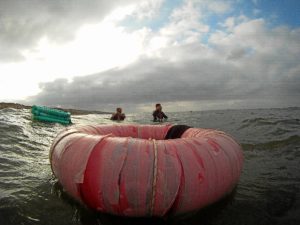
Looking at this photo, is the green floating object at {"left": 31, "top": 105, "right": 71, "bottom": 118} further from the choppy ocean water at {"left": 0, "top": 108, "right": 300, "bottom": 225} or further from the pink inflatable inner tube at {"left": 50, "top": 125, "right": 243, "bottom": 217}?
the pink inflatable inner tube at {"left": 50, "top": 125, "right": 243, "bottom": 217}

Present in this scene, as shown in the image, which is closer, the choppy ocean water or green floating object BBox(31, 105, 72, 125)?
the choppy ocean water

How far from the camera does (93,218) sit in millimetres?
3543

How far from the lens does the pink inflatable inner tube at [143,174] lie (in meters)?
3.25

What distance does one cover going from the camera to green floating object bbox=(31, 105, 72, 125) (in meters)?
13.6

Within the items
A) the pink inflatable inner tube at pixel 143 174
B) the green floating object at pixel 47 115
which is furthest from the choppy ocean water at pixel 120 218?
the green floating object at pixel 47 115

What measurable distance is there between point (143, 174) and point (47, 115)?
467 inches

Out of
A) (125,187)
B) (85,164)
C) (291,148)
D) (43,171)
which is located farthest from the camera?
(291,148)

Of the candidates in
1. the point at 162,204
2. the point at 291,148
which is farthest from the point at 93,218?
the point at 291,148

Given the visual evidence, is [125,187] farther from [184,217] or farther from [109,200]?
[184,217]

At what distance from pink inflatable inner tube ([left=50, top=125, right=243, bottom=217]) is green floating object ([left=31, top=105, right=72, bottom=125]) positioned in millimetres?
10715

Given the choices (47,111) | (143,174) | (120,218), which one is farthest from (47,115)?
(143,174)

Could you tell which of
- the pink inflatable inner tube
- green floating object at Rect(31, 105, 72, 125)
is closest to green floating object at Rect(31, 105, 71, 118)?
green floating object at Rect(31, 105, 72, 125)

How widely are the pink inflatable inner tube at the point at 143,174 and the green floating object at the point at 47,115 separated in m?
10.7

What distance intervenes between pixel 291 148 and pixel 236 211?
217 inches
